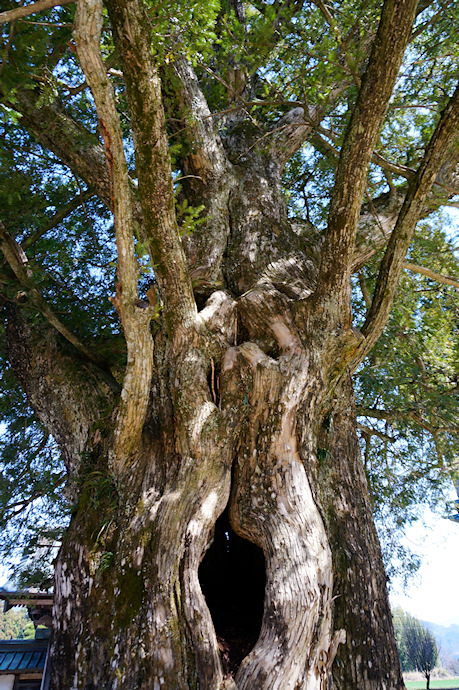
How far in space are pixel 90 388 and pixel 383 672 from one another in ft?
9.17

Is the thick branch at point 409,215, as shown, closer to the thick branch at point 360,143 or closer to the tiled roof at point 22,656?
the thick branch at point 360,143

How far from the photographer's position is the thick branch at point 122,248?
2146 millimetres

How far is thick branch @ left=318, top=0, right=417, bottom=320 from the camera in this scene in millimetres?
2670

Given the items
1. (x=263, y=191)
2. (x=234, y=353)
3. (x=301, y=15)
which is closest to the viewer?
(x=234, y=353)

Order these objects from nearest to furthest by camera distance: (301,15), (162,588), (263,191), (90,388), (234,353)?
1. (162,588)
2. (234,353)
3. (90,388)
4. (263,191)
5. (301,15)

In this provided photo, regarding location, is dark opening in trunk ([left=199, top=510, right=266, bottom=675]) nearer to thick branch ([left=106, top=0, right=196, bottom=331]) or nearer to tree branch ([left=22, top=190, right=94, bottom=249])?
thick branch ([left=106, top=0, right=196, bottom=331])

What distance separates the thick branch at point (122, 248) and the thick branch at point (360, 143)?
135cm

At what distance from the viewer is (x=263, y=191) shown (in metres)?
4.93

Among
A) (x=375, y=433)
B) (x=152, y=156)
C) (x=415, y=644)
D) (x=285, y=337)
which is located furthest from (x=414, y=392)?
(x=415, y=644)

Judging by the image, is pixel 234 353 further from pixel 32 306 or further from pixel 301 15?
pixel 301 15

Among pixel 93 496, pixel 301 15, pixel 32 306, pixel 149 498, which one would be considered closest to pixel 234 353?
pixel 149 498

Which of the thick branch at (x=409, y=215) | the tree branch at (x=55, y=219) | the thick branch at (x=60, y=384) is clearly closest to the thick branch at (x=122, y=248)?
the thick branch at (x=60, y=384)

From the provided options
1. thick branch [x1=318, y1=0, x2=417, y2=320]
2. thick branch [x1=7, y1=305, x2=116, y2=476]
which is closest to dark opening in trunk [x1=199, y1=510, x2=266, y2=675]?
thick branch [x1=7, y1=305, x2=116, y2=476]

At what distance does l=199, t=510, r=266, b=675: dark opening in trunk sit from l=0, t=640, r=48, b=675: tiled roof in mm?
2979
